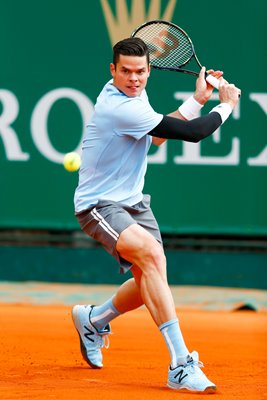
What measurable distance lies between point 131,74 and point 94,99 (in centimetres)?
381

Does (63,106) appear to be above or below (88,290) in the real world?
above

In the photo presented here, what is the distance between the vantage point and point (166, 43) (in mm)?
5707

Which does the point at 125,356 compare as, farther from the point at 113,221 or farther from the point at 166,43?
the point at 166,43

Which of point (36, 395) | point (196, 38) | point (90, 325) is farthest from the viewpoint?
point (196, 38)

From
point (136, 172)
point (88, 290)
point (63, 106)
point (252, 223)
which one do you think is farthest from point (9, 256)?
point (136, 172)

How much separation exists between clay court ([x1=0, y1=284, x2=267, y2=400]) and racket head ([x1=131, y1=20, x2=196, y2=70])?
1.61 m

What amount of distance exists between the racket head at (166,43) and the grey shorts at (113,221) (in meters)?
0.81

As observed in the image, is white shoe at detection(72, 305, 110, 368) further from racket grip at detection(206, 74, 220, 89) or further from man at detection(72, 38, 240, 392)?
racket grip at detection(206, 74, 220, 89)

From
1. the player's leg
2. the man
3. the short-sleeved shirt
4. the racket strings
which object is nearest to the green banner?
the racket strings

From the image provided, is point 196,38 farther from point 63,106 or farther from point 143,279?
point 143,279

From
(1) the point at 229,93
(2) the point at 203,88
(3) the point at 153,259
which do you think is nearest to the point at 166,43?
(2) the point at 203,88

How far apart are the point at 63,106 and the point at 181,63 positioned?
3.30 meters

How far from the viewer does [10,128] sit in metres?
8.91

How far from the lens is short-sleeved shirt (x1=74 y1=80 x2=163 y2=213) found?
16.4ft
